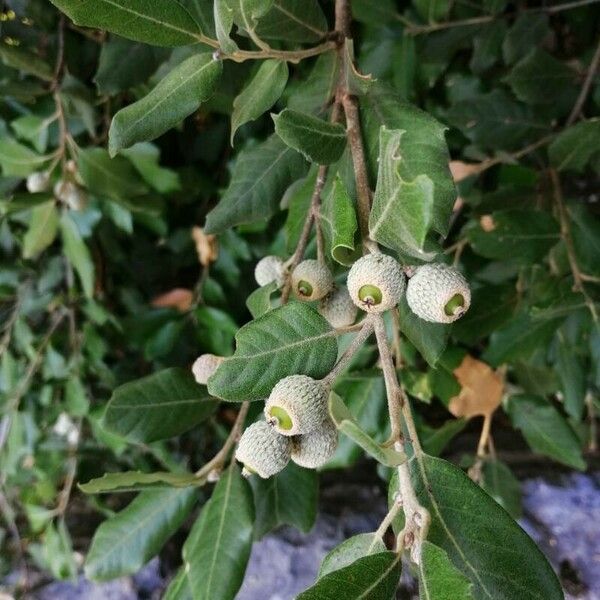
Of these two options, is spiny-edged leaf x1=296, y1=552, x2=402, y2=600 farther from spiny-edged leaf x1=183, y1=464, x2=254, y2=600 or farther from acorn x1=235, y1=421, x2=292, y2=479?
spiny-edged leaf x1=183, y1=464, x2=254, y2=600

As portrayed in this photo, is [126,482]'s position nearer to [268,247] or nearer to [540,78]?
A: [268,247]

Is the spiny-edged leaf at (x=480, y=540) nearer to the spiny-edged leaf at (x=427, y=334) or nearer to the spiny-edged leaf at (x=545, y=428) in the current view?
the spiny-edged leaf at (x=427, y=334)

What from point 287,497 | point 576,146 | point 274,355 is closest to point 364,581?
point 274,355

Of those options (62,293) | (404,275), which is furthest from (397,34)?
(62,293)

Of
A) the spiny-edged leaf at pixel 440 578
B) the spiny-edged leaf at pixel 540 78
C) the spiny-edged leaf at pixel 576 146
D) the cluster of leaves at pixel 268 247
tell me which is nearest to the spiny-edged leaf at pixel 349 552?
the cluster of leaves at pixel 268 247

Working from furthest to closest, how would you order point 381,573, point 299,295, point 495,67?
1. point 495,67
2. point 299,295
3. point 381,573

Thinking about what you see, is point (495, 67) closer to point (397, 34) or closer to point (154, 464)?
point (397, 34)
